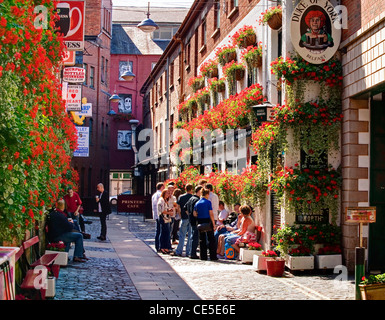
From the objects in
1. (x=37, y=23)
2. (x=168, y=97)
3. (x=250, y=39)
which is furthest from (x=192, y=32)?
(x=37, y=23)

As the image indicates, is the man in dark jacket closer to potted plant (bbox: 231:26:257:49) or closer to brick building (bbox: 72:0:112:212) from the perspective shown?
potted plant (bbox: 231:26:257:49)

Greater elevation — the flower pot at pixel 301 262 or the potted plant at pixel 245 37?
the potted plant at pixel 245 37

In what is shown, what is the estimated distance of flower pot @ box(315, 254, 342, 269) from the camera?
1277 centimetres

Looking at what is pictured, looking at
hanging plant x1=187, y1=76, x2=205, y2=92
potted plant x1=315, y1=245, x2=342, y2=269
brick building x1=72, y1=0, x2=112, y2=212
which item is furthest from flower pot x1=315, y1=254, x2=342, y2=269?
brick building x1=72, y1=0, x2=112, y2=212

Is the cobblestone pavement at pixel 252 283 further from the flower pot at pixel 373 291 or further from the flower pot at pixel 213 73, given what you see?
the flower pot at pixel 213 73

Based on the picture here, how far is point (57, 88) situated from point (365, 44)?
18.1 feet

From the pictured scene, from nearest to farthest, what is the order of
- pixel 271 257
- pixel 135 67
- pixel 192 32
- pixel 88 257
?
1. pixel 271 257
2. pixel 88 257
3. pixel 192 32
4. pixel 135 67

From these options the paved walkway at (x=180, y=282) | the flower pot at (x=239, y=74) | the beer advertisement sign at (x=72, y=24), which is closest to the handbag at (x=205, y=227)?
the paved walkway at (x=180, y=282)

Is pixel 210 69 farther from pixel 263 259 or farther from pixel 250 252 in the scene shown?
pixel 263 259

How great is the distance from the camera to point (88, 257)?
51.7 feet

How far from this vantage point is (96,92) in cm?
4722

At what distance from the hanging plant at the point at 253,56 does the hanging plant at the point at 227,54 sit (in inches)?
90.4

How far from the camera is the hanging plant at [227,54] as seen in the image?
19.7 m
